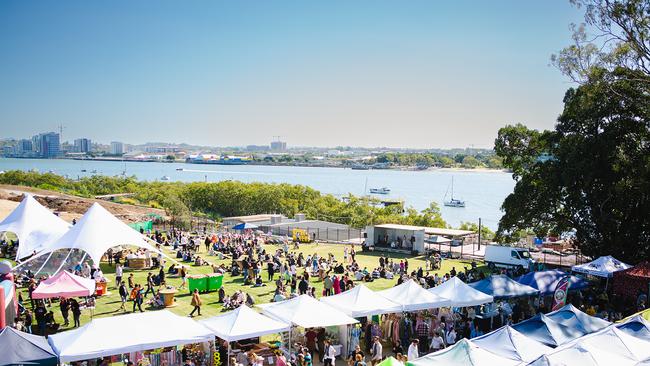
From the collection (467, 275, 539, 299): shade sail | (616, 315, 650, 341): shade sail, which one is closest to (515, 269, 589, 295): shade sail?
(467, 275, 539, 299): shade sail

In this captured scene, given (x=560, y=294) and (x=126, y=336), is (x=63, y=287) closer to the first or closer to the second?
(x=126, y=336)

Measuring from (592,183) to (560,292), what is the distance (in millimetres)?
11626

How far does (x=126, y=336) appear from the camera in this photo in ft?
44.2

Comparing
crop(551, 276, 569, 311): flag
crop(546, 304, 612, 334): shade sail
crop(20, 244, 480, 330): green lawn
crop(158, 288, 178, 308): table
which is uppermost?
crop(546, 304, 612, 334): shade sail

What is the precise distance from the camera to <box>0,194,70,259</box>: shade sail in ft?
93.7

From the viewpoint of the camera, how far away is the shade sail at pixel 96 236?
82.7 ft

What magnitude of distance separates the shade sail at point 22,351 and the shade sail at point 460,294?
1188 cm

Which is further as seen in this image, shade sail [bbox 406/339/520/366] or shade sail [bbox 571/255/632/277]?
shade sail [bbox 571/255/632/277]

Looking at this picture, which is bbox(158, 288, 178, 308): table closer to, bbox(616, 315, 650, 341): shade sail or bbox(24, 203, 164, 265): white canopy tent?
bbox(24, 203, 164, 265): white canopy tent

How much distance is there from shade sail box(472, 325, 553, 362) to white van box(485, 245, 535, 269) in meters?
18.7

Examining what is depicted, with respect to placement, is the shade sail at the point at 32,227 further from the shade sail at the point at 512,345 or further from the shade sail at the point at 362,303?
the shade sail at the point at 512,345

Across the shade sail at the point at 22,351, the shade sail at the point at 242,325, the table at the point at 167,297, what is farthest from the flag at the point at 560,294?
the shade sail at the point at 22,351

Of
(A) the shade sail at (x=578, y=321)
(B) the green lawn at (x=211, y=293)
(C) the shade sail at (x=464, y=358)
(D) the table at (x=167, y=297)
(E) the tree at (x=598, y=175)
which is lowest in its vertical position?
(B) the green lawn at (x=211, y=293)

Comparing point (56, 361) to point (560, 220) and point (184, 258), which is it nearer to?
point (184, 258)
